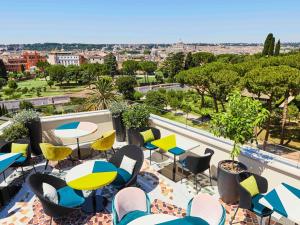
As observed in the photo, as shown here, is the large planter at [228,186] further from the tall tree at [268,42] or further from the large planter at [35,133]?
the tall tree at [268,42]

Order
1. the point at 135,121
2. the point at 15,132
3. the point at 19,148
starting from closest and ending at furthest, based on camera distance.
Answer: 1. the point at 19,148
2. the point at 15,132
3. the point at 135,121

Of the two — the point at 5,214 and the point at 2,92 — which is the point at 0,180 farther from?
the point at 2,92

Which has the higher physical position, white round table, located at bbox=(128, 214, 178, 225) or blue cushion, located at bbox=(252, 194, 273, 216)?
white round table, located at bbox=(128, 214, 178, 225)

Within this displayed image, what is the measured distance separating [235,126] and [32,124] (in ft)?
19.6

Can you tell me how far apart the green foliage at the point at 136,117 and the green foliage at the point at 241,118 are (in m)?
3.34

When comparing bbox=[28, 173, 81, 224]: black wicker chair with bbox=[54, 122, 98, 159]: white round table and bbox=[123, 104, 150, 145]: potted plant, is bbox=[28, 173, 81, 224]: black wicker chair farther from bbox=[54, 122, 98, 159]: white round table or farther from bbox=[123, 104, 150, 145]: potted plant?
bbox=[123, 104, 150, 145]: potted plant

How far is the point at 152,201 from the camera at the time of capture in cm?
536

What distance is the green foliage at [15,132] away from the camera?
22.5 feet

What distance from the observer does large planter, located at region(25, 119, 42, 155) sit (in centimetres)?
731

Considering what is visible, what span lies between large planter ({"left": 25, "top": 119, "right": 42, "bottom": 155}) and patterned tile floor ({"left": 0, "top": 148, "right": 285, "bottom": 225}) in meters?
0.88

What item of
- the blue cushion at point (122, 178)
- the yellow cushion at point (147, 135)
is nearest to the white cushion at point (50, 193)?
the blue cushion at point (122, 178)

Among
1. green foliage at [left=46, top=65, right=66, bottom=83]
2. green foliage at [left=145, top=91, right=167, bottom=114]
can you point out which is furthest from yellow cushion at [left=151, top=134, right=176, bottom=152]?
green foliage at [left=46, top=65, right=66, bottom=83]

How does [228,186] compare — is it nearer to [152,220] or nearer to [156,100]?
[152,220]

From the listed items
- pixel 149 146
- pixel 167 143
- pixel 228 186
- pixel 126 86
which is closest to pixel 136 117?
pixel 149 146
